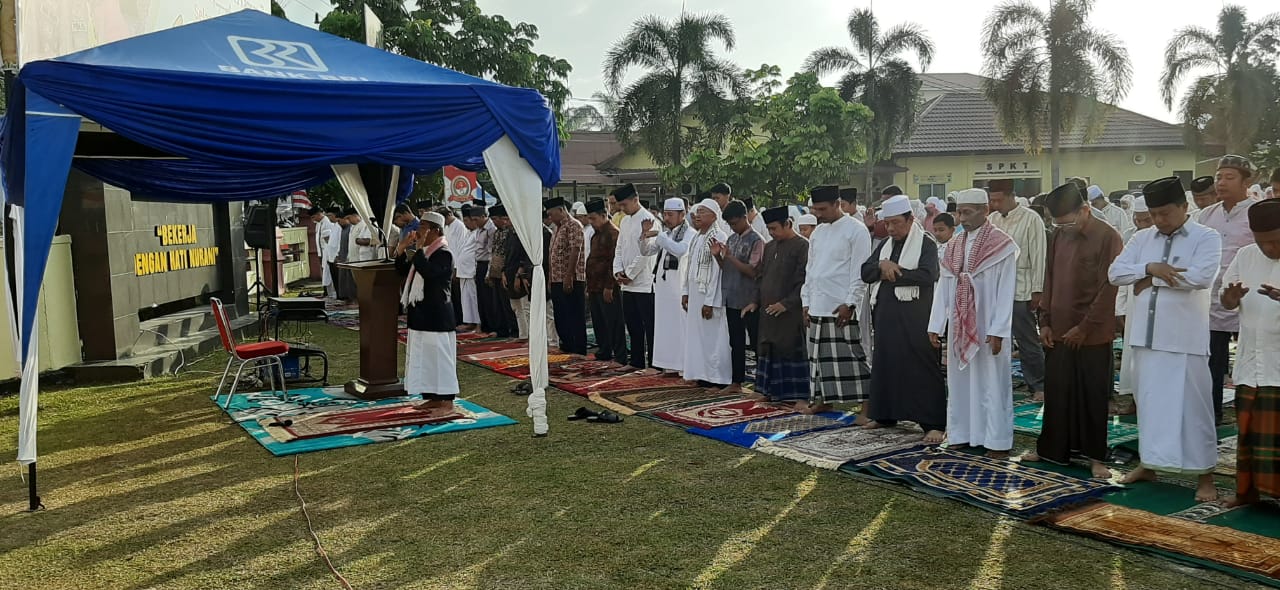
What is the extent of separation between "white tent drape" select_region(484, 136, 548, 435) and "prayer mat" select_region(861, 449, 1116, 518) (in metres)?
2.12

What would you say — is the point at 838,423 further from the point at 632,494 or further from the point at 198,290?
the point at 198,290

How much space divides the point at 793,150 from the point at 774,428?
54.5 ft

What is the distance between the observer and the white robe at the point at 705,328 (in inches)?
299

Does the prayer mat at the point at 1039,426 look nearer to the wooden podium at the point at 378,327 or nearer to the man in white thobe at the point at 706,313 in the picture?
the man in white thobe at the point at 706,313

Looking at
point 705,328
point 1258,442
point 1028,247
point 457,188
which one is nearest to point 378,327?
point 705,328

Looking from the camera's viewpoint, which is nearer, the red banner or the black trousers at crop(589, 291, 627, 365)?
the black trousers at crop(589, 291, 627, 365)

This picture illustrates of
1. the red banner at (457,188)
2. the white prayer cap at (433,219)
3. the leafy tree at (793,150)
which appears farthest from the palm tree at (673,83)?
the white prayer cap at (433,219)

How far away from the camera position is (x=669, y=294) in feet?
27.4

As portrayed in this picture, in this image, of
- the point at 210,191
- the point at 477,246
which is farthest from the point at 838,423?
the point at 477,246

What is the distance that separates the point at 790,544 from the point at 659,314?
14.7 ft

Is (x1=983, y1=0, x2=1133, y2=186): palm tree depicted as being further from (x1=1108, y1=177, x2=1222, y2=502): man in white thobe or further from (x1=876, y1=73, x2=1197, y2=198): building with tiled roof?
(x1=1108, y1=177, x2=1222, y2=502): man in white thobe

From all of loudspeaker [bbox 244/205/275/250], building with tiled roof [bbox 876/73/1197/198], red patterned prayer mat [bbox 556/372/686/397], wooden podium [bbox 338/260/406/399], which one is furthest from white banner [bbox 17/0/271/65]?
building with tiled roof [bbox 876/73/1197/198]

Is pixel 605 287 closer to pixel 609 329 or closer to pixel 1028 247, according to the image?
pixel 609 329

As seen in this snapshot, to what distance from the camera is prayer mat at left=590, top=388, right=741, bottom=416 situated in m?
6.98
